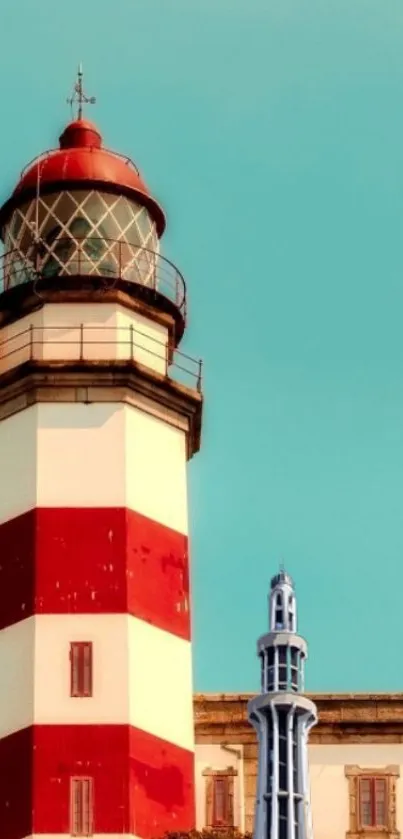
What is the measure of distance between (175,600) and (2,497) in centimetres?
401

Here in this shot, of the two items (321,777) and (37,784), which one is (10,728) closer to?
(37,784)

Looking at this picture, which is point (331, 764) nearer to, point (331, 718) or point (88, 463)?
point (331, 718)

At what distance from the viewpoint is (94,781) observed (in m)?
53.8

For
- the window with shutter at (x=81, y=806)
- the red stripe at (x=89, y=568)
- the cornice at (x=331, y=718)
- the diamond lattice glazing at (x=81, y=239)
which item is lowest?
the window with shutter at (x=81, y=806)

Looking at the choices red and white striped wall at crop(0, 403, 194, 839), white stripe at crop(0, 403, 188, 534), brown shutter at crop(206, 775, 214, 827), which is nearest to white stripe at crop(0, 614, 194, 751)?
red and white striped wall at crop(0, 403, 194, 839)

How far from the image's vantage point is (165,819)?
2133 inches

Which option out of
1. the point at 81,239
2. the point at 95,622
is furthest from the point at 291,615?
the point at 81,239

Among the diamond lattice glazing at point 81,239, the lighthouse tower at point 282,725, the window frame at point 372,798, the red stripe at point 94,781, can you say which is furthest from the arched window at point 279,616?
the diamond lattice glazing at point 81,239

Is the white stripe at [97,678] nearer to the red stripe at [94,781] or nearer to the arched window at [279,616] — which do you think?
the red stripe at [94,781]

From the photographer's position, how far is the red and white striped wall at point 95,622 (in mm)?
53719

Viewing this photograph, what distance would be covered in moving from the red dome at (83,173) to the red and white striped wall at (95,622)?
203 inches

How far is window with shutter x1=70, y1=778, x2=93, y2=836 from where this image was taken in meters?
53.4

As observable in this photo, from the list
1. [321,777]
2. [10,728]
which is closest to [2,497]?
[10,728]

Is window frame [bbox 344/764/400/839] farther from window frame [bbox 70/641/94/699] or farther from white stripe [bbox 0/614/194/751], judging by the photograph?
window frame [bbox 70/641/94/699]
